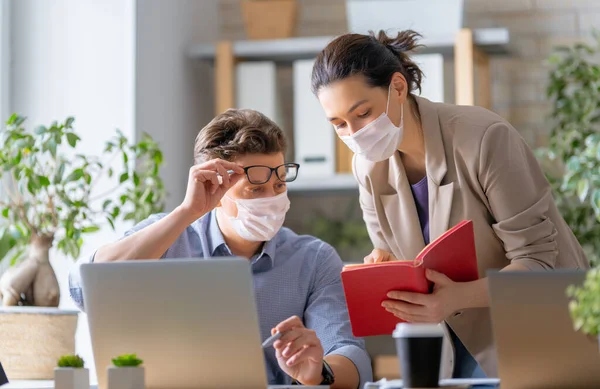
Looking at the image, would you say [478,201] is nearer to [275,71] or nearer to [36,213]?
[36,213]

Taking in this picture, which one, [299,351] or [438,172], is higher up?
[438,172]

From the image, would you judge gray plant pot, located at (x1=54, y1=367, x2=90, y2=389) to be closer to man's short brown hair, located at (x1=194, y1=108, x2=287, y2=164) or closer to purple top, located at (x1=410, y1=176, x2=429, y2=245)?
man's short brown hair, located at (x1=194, y1=108, x2=287, y2=164)

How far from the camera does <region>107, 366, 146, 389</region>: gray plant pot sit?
125 cm

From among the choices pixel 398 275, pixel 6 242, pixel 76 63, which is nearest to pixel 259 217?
pixel 398 275

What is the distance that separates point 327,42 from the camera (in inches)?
130

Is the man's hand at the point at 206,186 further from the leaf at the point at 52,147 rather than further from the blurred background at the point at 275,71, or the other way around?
the blurred background at the point at 275,71

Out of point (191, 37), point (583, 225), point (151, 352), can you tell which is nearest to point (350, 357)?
point (151, 352)

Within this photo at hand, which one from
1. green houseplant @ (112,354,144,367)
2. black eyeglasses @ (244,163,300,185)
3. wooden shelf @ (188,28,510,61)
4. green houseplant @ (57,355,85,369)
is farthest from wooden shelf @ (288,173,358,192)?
green houseplant @ (112,354,144,367)

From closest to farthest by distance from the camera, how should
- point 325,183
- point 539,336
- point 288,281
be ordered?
point 539,336, point 288,281, point 325,183

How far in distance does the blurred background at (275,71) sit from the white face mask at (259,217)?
44.1 inches

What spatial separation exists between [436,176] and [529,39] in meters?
1.81

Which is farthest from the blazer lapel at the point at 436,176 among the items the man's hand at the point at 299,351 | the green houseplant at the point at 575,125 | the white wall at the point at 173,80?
the white wall at the point at 173,80

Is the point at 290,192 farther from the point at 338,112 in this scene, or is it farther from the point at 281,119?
the point at 338,112

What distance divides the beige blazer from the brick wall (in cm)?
158
